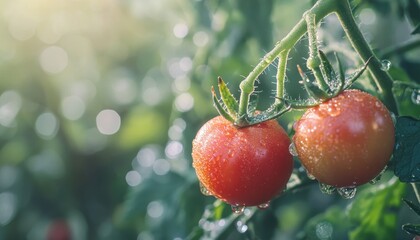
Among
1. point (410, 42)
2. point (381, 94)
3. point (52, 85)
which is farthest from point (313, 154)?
point (52, 85)

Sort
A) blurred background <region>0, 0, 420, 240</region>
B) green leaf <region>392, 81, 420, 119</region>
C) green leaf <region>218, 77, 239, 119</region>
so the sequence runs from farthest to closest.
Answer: blurred background <region>0, 0, 420, 240</region>, green leaf <region>392, 81, 420, 119</region>, green leaf <region>218, 77, 239, 119</region>

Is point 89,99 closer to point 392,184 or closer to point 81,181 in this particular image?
point 81,181

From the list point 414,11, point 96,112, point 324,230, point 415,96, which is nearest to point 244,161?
point 415,96

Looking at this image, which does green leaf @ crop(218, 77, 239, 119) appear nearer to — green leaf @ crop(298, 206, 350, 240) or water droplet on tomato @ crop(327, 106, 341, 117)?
water droplet on tomato @ crop(327, 106, 341, 117)

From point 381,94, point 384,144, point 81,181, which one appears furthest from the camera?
point 81,181

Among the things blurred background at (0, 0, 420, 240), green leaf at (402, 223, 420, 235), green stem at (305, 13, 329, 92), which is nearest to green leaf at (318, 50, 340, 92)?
green stem at (305, 13, 329, 92)

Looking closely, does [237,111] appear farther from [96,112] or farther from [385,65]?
A: [96,112]
